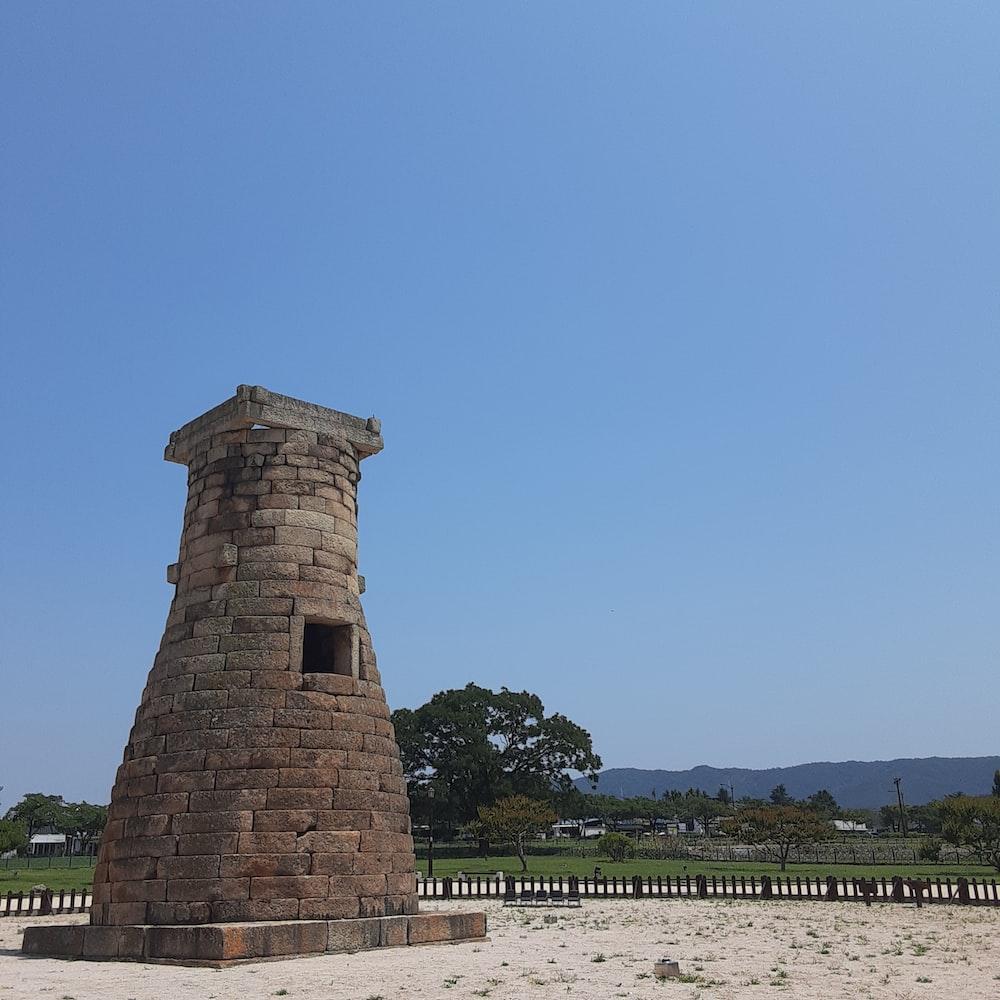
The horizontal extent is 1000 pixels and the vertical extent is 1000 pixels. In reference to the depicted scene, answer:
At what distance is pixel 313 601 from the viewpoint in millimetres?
13102

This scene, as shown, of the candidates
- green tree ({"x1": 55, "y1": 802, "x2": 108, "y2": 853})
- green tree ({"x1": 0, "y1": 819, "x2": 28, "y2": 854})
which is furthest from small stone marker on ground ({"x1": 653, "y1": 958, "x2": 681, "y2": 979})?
green tree ({"x1": 55, "y1": 802, "x2": 108, "y2": 853})

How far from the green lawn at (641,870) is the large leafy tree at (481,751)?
7112 mm

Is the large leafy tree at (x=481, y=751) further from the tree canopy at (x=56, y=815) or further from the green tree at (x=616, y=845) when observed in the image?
the tree canopy at (x=56, y=815)

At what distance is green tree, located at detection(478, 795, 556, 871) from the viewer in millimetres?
35844

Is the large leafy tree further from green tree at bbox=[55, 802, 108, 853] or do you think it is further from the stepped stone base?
the stepped stone base

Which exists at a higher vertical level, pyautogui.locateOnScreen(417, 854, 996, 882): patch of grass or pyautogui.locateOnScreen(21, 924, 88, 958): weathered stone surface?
pyautogui.locateOnScreen(21, 924, 88, 958): weathered stone surface

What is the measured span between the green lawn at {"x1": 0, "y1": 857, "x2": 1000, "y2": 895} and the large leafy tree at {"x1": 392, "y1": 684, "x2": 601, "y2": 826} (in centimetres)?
711

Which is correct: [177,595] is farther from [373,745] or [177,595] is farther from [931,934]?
[931,934]

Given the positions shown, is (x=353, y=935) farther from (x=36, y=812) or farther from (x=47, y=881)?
(x=36, y=812)

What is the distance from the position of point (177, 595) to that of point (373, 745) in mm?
3774

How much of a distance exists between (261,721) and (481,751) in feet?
126

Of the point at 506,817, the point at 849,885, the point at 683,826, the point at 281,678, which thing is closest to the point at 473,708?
the point at 506,817

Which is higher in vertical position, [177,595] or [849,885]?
[177,595]

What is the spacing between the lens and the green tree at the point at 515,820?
35844mm
